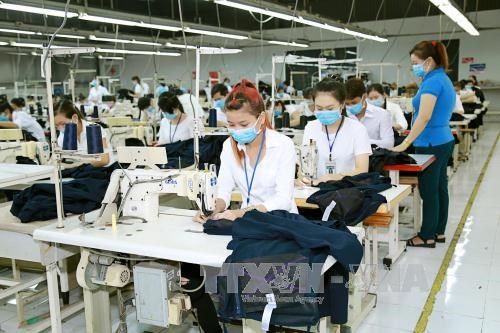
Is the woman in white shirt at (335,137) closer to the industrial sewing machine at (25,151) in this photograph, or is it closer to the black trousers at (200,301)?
the black trousers at (200,301)

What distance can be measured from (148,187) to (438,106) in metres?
2.61

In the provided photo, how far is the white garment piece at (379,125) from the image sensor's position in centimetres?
443

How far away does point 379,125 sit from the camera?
14.7ft

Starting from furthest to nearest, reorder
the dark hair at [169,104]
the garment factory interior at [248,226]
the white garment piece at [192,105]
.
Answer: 1. the dark hair at [169,104]
2. the white garment piece at [192,105]
3. the garment factory interior at [248,226]

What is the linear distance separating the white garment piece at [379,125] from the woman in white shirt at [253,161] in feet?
6.91

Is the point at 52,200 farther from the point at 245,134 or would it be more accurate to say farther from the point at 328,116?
the point at 328,116

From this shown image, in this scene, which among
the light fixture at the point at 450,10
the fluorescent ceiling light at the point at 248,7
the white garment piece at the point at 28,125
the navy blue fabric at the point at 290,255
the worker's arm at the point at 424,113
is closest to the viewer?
the navy blue fabric at the point at 290,255

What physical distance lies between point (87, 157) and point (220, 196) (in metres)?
0.69

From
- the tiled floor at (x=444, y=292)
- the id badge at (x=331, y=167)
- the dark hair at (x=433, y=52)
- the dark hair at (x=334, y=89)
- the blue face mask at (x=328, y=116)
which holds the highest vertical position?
the dark hair at (x=433, y=52)

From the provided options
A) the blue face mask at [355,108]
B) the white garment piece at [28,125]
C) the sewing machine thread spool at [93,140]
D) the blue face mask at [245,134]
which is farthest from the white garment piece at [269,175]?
the white garment piece at [28,125]

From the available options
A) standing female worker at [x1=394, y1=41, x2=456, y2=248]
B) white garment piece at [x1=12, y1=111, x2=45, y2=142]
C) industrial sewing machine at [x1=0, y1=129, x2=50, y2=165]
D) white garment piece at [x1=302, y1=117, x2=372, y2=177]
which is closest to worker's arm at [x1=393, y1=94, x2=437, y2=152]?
standing female worker at [x1=394, y1=41, x2=456, y2=248]

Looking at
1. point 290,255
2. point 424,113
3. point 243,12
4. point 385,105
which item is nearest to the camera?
point 290,255

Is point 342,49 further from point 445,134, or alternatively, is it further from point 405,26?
point 445,134

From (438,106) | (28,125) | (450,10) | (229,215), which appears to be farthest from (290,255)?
(450,10)
